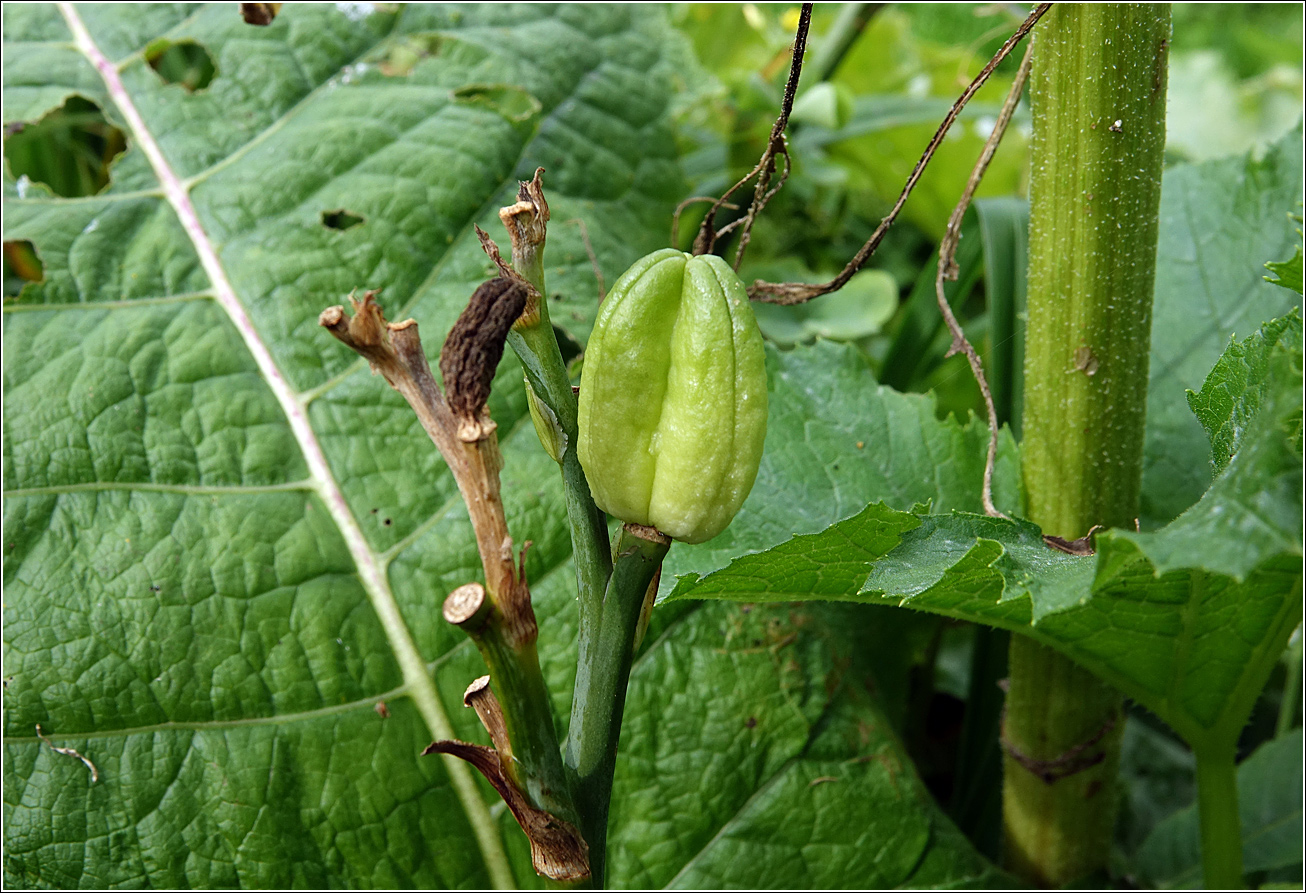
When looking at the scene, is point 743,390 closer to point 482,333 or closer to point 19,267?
point 482,333

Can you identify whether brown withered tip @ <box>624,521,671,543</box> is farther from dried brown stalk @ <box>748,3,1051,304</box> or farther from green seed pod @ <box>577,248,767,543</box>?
dried brown stalk @ <box>748,3,1051,304</box>

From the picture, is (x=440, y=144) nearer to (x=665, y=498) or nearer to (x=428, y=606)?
(x=428, y=606)

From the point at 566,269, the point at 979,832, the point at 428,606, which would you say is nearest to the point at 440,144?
the point at 566,269

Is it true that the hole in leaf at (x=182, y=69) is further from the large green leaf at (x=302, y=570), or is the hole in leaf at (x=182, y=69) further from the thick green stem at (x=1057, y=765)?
the thick green stem at (x=1057, y=765)

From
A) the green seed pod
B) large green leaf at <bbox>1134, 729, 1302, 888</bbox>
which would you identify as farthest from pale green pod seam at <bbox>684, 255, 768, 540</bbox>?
large green leaf at <bbox>1134, 729, 1302, 888</bbox>

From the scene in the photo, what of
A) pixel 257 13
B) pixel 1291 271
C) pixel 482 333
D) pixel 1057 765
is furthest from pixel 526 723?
pixel 257 13

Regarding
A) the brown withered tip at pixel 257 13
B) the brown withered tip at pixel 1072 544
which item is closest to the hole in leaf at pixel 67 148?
the brown withered tip at pixel 257 13

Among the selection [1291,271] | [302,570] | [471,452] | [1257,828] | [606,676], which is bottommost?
[302,570]
